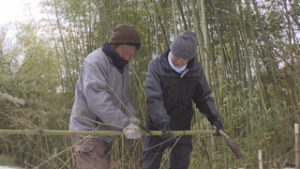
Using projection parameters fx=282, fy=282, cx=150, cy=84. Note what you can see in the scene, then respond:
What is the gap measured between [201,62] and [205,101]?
3.04 feet

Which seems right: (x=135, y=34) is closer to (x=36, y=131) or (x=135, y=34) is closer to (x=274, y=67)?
(x=36, y=131)

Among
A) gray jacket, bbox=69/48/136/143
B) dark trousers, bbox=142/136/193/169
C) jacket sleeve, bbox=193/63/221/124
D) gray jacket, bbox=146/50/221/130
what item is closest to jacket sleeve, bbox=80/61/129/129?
gray jacket, bbox=69/48/136/143

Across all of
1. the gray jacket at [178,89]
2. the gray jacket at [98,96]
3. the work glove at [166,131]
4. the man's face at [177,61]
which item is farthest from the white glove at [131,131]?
the man's face at [177,61]

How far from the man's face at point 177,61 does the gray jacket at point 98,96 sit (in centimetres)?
37

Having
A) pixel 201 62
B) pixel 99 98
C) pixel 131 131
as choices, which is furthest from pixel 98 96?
pixel 201 62

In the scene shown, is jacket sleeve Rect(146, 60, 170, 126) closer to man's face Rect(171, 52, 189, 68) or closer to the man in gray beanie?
the man in gray beanie

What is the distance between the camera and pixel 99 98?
5.49 feet

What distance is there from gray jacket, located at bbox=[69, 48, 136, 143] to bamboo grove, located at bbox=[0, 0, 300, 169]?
0.12m

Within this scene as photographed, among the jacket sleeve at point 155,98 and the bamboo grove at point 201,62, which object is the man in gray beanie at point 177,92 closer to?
the jacket sleeve at point 155,98

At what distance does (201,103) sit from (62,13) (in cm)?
403

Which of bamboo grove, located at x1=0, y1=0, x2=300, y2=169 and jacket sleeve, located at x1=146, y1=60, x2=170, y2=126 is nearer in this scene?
jacket sleeve, located at x1=146, y1=60, x2=170, y2=126

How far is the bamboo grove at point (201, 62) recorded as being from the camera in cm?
283

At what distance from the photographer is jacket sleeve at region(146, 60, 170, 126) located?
6.10ft

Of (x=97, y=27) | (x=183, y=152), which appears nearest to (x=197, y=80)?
(x=183, y=152)
